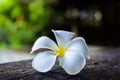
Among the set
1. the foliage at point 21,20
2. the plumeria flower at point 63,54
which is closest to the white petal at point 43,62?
the plumeria flower at point 63,54

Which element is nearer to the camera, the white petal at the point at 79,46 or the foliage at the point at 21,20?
the white petal at the point at 79,46

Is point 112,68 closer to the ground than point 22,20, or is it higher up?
higher up

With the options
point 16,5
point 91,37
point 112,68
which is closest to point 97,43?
point 91,37

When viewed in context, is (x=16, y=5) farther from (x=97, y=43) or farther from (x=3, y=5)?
(x=97, y=43)

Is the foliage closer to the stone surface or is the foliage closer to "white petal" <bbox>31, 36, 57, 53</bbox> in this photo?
the stone surface

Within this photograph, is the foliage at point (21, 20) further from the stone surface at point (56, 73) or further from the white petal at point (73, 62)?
the white petal at point (73, 62)

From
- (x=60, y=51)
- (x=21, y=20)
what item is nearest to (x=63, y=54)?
(x=60, y=51)

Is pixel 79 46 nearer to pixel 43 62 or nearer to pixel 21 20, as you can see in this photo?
pixel 43 62
